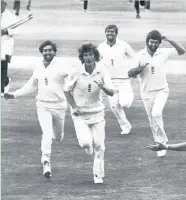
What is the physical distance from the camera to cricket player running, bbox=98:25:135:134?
1519 centimetres

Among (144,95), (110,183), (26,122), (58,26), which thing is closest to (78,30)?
(58,26)

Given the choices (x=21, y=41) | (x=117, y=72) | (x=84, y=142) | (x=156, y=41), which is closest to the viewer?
(x=84, y=142)

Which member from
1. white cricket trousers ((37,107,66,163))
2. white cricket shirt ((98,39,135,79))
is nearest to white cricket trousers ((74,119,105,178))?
white cricket trousers ((37,107,66,163))

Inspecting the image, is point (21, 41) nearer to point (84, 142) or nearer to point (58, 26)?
point (58, 26)

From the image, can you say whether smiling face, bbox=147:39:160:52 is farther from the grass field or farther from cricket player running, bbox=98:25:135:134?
cricket player running, bbox=98:25:135:134

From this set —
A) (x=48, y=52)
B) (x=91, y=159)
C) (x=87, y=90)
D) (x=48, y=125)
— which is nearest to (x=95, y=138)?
(x=87, y=90)

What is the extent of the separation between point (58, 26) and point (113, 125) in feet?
64.0

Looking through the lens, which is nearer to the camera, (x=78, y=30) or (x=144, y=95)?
(x=144, y=95)

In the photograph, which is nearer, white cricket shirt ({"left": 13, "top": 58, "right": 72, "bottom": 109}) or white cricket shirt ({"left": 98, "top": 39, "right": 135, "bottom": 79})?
white cricket shirt ({"left": 13, "top": 58, "right": 72, "bottom": 109})

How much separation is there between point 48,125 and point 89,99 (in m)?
0.90

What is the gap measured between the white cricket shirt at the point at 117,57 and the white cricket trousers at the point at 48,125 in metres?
3.04

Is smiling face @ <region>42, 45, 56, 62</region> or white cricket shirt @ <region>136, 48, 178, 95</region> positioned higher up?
smiling face @ <region>42, 45, 56, 62</region>

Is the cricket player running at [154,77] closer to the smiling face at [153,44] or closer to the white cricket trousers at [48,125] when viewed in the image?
the smiling face at [153,44]

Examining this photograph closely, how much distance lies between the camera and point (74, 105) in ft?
38.1
